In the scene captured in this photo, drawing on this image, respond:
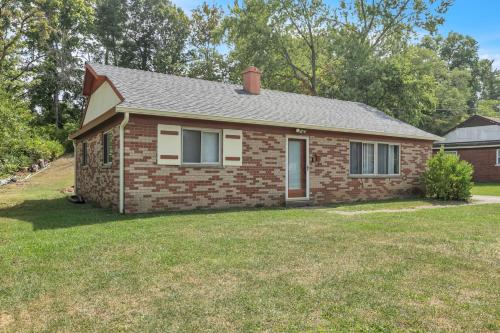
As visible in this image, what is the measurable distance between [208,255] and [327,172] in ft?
28.5

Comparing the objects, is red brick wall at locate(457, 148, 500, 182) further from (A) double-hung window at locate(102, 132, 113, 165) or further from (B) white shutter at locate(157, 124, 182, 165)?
(A) double-hung window at locate(102, 132, 113, 165)

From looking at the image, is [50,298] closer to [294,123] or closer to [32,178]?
[294,123]

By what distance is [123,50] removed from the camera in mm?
40188

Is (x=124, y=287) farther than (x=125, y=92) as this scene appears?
No

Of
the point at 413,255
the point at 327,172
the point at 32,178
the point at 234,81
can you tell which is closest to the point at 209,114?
the point at 327,172

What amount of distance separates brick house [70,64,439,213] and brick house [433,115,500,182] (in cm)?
1314

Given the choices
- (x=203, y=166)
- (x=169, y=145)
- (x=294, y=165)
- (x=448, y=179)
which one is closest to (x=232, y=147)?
(x=203, y=166)

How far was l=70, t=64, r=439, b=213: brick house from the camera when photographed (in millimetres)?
10164

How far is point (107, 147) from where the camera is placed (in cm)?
1209

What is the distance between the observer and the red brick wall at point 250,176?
10.0 meters

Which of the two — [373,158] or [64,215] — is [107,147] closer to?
[64,215]

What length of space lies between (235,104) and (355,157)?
16.4ft

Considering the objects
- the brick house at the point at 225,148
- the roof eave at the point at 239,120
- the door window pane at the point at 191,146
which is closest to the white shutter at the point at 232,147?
the brick house at the point at 225,148

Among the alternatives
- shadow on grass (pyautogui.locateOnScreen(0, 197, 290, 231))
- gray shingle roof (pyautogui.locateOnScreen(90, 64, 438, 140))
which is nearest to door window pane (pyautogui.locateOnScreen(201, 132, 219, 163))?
gray shingle roof (pyautogui.locateOnScreen(90, 64, 438, 140))
